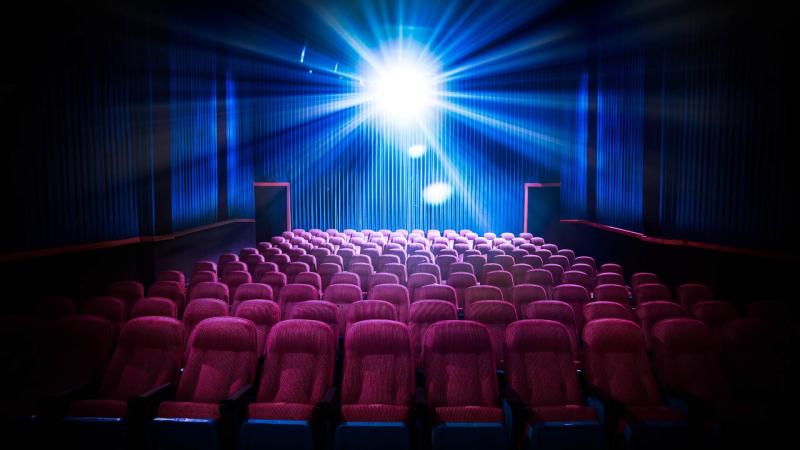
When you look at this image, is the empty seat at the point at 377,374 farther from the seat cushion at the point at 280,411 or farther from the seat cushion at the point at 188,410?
the seat cushion at the point at 188,410

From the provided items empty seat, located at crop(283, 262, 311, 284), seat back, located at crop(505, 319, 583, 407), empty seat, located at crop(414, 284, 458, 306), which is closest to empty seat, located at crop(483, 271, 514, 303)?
empty seat, located at crop(414, 284, 458, 306)

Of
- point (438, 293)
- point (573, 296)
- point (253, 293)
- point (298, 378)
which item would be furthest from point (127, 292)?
point (573, 296)

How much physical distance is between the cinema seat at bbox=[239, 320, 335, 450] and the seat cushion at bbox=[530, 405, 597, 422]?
4.64ft

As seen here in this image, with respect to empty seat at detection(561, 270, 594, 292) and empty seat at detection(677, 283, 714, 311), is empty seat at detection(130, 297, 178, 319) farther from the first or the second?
empty seat at detection(677, 283, 714, 311)

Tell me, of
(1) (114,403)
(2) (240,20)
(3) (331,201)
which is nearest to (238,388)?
(1) (114,403)

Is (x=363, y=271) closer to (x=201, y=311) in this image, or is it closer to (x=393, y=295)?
(x=393, y=295)

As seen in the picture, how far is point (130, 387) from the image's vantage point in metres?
3.73

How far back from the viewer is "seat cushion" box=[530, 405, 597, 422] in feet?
11.3

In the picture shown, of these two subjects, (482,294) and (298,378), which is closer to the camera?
(298,378)

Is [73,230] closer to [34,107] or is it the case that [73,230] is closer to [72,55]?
Result: [34,107]

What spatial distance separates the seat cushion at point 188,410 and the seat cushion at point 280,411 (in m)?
0.25

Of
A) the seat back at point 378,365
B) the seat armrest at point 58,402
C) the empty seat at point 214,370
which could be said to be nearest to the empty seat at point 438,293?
the seat back at point 378,365

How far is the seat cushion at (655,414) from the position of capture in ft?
11.3

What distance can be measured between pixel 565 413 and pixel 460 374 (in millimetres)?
742
